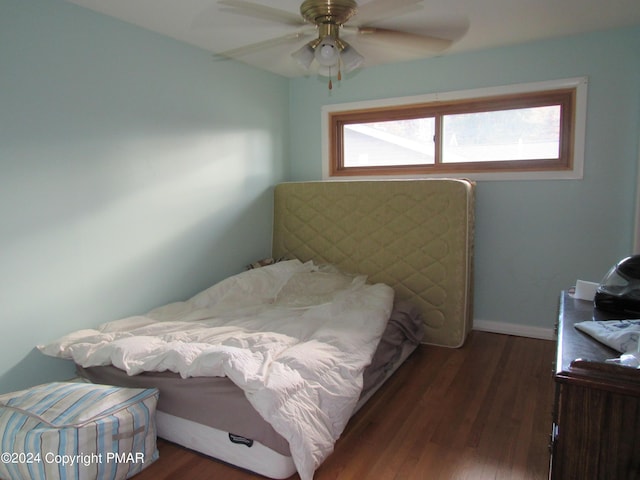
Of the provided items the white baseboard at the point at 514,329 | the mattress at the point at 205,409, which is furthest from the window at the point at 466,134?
the mattress at the point at 205,409

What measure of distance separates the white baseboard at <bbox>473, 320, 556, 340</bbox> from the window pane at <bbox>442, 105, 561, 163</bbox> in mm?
1330

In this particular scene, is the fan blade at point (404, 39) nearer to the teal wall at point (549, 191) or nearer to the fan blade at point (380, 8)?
the fan blade at point (380, 8)

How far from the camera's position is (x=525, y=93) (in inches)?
130

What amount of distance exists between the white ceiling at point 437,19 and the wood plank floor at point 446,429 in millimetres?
2086

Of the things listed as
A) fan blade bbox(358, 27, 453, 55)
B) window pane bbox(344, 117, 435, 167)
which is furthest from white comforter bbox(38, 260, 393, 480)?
fan blade bbox(358, 27, 453, 55)

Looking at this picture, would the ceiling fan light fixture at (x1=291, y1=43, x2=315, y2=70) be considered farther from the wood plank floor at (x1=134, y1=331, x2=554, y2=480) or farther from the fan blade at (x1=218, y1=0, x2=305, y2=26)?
the wood plank floor at (x1=134, y1=331, x2=554, y2=480)

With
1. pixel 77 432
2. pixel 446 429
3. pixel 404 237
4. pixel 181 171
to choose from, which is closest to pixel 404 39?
pixel 404 237

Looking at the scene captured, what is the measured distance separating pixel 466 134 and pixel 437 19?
119 cm

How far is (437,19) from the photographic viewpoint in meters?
2.63

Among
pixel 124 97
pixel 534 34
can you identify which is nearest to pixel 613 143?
pixel 534 34

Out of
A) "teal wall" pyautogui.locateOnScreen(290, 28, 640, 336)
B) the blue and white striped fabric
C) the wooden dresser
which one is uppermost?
"teal wall" pyautogui.locateOnScreen(290, 28, 640, 336)

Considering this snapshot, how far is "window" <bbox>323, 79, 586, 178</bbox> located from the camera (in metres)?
3.26

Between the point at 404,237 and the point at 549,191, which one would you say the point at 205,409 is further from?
the point at 549,191

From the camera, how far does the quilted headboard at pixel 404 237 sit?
3.23 meters
